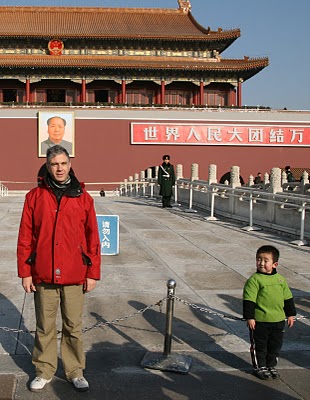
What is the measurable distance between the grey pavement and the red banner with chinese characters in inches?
985

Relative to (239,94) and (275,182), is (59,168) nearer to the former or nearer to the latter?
(275,182)

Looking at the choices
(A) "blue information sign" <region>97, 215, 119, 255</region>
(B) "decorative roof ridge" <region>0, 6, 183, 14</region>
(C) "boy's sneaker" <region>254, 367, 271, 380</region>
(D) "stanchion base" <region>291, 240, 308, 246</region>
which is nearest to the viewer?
(C) "boy's sneaker" <region>254, 367, 271, 380</region>

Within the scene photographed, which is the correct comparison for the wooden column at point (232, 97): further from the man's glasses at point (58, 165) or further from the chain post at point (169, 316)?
the man's glasses at point (58, 165)

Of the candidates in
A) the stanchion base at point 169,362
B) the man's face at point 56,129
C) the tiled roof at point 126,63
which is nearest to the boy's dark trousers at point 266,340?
the stanchion base at point 169,362

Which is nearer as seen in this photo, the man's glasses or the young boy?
the man's glasses

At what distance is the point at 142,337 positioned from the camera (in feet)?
17.4

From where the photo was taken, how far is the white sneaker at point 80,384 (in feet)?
13.4

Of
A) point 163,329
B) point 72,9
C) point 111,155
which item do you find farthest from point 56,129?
point 163,329

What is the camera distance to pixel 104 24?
39844mm

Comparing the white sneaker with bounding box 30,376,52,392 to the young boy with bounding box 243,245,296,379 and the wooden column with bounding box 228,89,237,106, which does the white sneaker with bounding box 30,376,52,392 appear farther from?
the wooden column with bounding box 228,89,237,106

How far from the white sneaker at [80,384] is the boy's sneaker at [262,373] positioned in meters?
1.30

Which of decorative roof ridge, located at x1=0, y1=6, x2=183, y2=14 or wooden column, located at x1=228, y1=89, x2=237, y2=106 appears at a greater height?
decorative roof ridge, located at x1=0, y1=6, x2=183, y2=14

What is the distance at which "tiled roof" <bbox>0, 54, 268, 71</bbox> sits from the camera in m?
35.8

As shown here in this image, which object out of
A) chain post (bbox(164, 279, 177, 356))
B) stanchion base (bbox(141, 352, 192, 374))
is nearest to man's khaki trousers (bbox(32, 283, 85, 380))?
stanchion base (bbox(141, 352, 192, 374))
